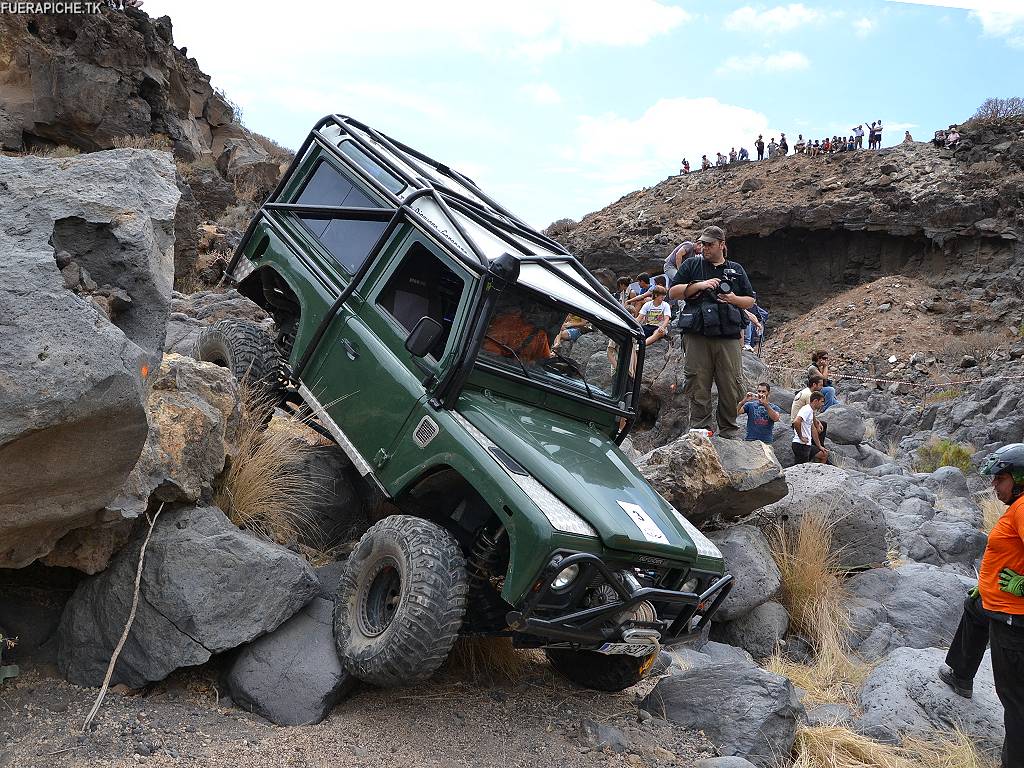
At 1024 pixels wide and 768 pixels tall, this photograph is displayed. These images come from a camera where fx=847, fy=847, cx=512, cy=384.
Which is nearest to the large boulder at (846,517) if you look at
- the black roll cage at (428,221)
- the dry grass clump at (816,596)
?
the dry grass clump at (816,596)

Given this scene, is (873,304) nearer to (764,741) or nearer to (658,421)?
(658,421)

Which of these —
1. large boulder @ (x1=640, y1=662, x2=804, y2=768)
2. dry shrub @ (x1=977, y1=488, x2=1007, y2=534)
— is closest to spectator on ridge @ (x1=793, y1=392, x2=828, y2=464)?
dry shrub @ (x1=977, y1=488, x2=1007, y2=534)

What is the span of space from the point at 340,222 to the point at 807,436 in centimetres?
692

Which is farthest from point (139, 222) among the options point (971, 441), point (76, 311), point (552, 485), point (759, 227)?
point (759, 227)

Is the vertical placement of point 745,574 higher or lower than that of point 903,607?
higher

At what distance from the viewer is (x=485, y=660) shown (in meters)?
4.91

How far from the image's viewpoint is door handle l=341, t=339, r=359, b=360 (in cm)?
520

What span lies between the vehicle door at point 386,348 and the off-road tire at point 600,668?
5.48 feet

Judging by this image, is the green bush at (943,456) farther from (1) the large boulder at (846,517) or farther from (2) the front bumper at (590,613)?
(2) the front bumper at (590,613)

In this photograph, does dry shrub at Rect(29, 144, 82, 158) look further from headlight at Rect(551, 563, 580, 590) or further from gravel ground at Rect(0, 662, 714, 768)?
headlight at Rect(551, 563, 580, 590)

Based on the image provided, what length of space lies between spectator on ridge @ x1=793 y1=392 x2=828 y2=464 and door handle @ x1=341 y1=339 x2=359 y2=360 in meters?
7.01

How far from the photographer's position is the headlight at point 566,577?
3.89m

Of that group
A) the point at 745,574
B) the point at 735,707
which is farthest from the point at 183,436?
the point at 745,574

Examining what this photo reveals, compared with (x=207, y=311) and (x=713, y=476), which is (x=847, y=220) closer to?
(x=207, y=311)
